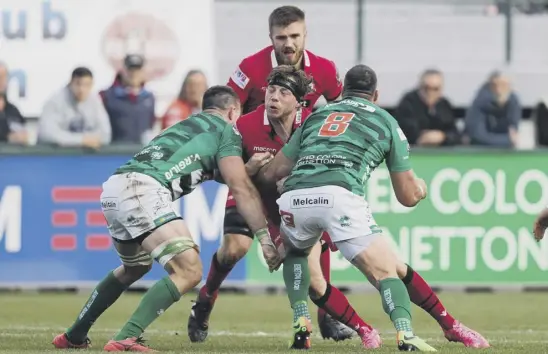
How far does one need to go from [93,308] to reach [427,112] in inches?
318

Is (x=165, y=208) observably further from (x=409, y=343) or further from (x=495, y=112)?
(x=495, y=112)

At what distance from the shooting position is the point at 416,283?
10977mm

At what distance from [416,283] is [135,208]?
2235 millimetres

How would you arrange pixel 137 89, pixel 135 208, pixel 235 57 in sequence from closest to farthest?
pixel 135 208
pixel 137 89
pixel 235 57

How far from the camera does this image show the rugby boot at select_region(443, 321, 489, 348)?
1088 cm

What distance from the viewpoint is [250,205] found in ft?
34.6

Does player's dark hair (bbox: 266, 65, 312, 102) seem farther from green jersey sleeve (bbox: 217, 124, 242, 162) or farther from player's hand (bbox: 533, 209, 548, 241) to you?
player's hand (bbox: 533, 209, 548, 241)

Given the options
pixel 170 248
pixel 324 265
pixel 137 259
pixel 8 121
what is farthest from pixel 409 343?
pixel 8 121

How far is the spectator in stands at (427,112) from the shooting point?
17859 mm

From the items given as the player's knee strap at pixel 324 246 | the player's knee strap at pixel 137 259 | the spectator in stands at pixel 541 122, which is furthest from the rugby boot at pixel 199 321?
the spectator in stands at pixel 541 122

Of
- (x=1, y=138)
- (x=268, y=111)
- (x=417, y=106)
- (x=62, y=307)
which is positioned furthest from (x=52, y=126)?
(x=268, y=111)

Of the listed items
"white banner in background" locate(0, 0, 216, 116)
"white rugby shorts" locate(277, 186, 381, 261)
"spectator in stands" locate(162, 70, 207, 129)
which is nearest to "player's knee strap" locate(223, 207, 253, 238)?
"white rugby shorts" locate(277, 186, 381, 261)

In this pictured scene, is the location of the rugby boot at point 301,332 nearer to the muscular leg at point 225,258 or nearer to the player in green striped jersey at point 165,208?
the player in green striped jersey at point 165,208

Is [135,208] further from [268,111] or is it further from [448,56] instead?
[448,56]
